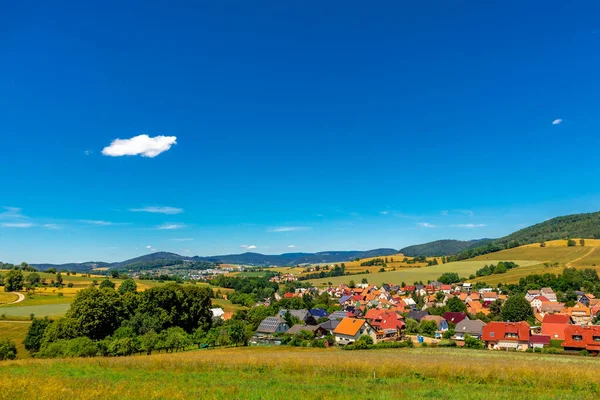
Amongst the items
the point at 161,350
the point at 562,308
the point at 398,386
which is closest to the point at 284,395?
the point at 398,386

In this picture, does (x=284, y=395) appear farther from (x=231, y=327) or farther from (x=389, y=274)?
(x=389, y=274)

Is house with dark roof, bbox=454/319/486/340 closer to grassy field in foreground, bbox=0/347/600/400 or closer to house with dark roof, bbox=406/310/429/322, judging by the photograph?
house with dark roof, bbox=406/310/429/322

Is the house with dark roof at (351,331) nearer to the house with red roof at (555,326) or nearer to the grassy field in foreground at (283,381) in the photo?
the house with red roof at (555,326)

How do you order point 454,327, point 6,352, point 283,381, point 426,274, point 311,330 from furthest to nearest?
point 426,274 → point 454,327 → point 311,330 → point 6,352 → point 283,381

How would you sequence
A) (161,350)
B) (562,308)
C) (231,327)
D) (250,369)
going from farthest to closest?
(562,308), (231,327), (161,350), (250,369)

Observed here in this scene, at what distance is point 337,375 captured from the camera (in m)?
16.6

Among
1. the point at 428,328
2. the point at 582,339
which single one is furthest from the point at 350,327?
the point at 582,339

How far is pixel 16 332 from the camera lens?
2024 inches

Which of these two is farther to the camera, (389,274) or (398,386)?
(389,274)

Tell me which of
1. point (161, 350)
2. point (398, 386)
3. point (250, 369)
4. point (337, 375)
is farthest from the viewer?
point (161, 350)

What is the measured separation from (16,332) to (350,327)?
49.7 metres

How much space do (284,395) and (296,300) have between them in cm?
7848

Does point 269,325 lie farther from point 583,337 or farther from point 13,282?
point 13,282

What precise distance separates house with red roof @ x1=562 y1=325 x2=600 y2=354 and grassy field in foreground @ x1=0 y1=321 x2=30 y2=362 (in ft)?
227
